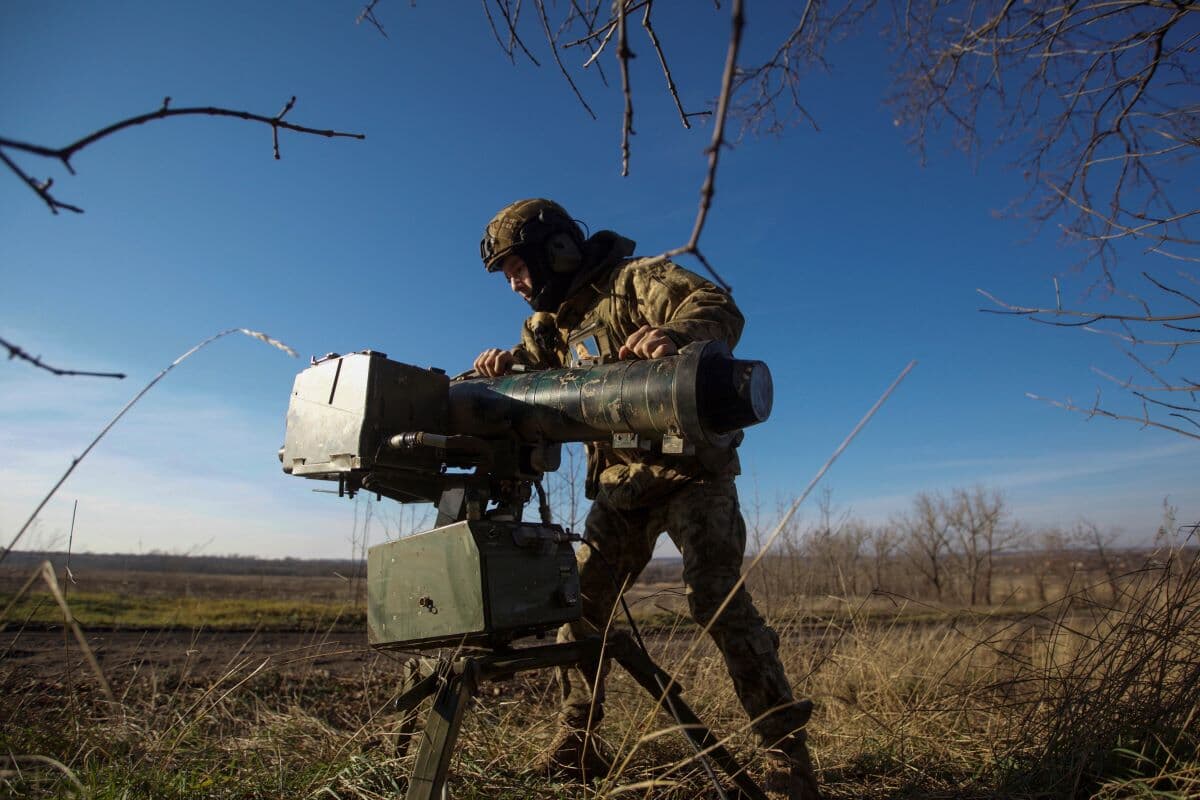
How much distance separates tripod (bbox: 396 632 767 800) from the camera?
5.19 feet

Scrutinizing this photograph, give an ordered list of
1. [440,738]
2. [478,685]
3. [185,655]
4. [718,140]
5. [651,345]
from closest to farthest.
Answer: [718,140]
[440,738]
[478,685]
[651,345]
[185,655]

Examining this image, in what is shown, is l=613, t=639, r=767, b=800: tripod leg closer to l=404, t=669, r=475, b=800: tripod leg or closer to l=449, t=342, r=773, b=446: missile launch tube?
l=404, t=669, r=475, b=800: tripod leg

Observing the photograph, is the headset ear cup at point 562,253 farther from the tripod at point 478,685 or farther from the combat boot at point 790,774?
the combat boot at point 790,774

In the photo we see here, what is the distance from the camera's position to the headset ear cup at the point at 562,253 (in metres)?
2.90

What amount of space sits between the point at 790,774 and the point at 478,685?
1161 mm

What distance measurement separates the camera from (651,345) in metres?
2.02

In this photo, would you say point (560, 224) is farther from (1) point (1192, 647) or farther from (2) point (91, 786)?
(1) point (1192, 647)

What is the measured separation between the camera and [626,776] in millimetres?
2438

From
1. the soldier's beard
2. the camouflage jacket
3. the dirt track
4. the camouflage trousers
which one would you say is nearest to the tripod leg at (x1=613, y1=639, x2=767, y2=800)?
the camouflage trousers

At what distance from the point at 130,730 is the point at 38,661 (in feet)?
12.4

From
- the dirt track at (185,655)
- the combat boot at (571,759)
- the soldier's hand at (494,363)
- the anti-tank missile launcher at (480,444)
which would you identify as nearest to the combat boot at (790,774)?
the combat boot at (571,759)

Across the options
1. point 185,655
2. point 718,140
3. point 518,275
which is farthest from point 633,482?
point 185,655

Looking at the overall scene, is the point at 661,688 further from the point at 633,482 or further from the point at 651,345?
the point at 651,345

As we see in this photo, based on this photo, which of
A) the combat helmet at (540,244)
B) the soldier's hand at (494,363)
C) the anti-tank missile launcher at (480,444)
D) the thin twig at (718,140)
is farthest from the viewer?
the combat helmet at (540,244)
